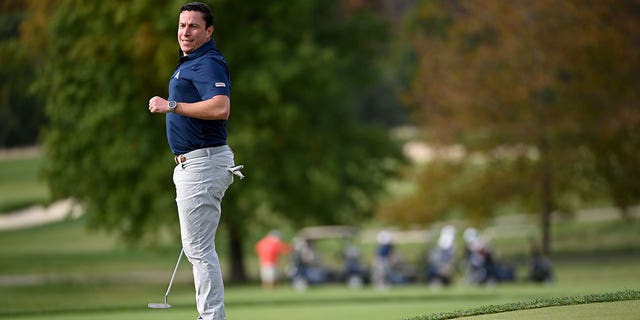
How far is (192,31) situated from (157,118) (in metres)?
23.0

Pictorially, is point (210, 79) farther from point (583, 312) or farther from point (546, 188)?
point (546, 188)

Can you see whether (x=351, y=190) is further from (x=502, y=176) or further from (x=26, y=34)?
(x=26, y=34)

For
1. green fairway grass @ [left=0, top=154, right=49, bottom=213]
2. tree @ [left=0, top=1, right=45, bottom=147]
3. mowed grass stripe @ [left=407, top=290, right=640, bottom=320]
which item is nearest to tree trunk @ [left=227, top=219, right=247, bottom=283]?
tree @ [left=0, top=1, right=45, bottom=147]

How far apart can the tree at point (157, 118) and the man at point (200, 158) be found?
20917mm

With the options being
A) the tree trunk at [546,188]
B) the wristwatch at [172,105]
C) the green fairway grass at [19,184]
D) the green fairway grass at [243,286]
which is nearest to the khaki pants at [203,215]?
the wristwatch at [172,105]

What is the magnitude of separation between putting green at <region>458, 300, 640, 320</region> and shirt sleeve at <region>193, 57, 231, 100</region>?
2231 mm

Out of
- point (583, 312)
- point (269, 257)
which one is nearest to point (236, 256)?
point (269, 257)

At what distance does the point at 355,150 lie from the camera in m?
34.5

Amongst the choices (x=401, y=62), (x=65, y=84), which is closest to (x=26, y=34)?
(x=65, y=84)

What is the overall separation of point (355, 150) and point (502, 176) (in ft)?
13.3

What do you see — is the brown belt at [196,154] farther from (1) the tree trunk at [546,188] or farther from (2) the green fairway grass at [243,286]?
(1) the tree trunk at [546,188]

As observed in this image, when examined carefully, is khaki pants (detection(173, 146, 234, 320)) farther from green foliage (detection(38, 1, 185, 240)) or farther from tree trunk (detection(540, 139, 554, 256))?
tree trunk (detection(540, 139, 554, 256))

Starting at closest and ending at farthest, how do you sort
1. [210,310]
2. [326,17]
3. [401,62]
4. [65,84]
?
[210,310]
[65,84]
[326,17]
[401,62]

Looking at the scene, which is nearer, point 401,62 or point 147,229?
point 147,229
